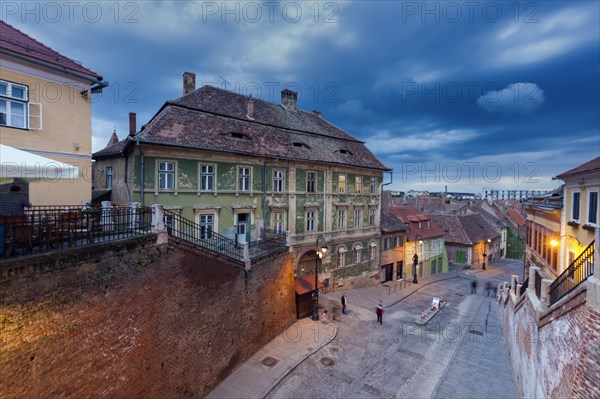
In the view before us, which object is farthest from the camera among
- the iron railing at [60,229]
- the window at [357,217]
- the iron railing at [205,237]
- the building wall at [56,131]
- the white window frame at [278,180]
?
the window at [357,217]

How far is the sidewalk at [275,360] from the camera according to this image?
12156mm

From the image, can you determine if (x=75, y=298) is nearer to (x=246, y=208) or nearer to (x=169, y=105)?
(x=246, y=208)

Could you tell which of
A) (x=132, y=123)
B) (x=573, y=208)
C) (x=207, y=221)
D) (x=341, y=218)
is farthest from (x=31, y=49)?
(x=573, y=208)

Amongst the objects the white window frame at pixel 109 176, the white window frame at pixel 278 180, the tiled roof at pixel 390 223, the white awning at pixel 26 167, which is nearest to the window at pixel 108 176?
the white window frame at pixel 109 176

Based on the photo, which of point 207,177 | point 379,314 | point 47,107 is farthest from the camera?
point 379,314

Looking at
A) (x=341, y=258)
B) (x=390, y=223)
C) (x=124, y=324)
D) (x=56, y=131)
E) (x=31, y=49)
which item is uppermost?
(x=31, y=49)

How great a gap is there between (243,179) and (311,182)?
5834 mm

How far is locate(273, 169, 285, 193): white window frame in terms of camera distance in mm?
20389

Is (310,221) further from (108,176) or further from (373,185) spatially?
(108,176)

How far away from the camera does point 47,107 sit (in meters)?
11.0

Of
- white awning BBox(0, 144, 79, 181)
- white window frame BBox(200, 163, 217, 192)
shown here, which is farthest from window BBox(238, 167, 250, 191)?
white awning BBox(0, 144, 79, 181)

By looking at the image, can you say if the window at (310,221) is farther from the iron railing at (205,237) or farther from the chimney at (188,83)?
the chimney at (188,83)

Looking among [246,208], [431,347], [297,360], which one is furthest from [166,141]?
[431,347]

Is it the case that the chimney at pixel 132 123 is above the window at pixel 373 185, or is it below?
above
